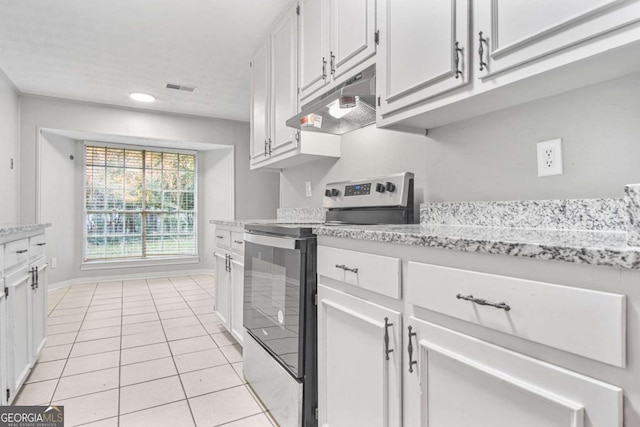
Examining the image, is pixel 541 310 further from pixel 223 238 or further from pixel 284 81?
pixel 223 238

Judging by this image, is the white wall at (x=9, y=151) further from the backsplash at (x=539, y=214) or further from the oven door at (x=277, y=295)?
the backsplash at (x=539, y=214)

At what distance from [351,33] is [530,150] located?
101 cm

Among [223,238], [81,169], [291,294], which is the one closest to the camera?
[291,294]

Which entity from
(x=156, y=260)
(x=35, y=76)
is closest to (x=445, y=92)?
(x=35, y=76)

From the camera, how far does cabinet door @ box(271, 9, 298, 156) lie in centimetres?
223

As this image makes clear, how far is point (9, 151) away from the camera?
11.6 feet

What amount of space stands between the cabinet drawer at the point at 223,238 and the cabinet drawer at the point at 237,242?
3.9 inches

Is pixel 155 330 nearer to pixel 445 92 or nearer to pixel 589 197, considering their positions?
pixel 445 92

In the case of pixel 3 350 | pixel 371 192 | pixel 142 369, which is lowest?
pixel 142 369


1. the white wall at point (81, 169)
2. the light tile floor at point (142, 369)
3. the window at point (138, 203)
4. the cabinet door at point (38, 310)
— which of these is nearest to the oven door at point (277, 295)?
the light tile floor at point (142, 369)

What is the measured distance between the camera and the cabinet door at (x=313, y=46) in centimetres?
189

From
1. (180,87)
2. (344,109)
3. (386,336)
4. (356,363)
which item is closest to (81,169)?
(180,87)

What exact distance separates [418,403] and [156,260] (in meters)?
5.06

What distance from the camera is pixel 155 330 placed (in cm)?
280
